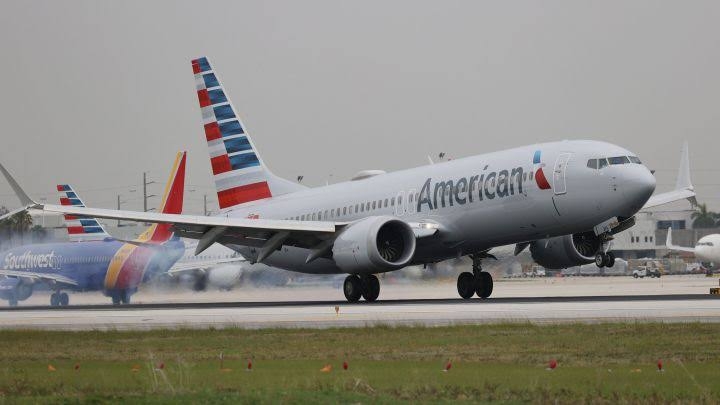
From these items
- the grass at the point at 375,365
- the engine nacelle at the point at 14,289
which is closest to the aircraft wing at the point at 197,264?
the engine nacelle at the point at 14,289

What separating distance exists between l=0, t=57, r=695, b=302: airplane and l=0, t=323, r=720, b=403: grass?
14561 mm

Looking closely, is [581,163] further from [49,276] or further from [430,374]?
[49,276]

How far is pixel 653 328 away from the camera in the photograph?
27.3 metres

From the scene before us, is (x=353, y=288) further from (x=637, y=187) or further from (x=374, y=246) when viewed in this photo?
(x=637, y=187)

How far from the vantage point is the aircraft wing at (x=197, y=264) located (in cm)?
6366

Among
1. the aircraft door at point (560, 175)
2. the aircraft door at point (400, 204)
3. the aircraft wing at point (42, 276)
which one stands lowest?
the aircraft wing at point (42, 276)

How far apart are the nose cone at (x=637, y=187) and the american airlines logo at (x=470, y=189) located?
3936 millimetres

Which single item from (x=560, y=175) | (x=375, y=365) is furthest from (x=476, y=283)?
(x=375, y=365)

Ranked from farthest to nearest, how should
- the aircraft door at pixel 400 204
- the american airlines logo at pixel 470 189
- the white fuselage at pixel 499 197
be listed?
1. the aircraft door at pixel 400 204
2. the american airlines logo at pixel 470 189
3. the white fuselage at pixel 499 197

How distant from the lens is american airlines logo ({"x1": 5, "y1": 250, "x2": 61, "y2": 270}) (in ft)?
226

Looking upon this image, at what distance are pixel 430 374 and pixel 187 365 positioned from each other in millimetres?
4355

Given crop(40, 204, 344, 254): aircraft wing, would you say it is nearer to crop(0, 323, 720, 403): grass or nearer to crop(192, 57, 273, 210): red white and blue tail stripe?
crop(192, 57, 273, 210): red white and blue tail stripe

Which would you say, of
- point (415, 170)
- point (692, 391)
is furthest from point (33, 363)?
point (415, 170)

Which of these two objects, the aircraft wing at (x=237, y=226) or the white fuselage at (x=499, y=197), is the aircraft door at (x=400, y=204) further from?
the aircraft wing at (x=237, y=226)
